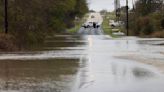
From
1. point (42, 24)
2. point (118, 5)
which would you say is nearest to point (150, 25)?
point (42, 24)

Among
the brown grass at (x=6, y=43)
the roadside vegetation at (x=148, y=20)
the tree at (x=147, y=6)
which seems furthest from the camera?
the tree at (x=147, y=6)

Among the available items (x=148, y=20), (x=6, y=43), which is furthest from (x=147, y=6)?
(x=6, y=43)

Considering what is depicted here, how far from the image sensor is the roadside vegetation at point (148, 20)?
75.1 m

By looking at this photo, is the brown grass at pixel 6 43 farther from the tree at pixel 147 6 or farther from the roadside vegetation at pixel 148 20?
the tree at pixel 147 6

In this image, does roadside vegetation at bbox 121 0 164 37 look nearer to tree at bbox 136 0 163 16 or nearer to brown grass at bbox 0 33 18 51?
tree at bbox 136 0 163 16

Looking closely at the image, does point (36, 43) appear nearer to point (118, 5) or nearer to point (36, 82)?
point (36, 82)

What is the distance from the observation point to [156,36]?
6812 centimetres

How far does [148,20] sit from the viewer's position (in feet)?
250

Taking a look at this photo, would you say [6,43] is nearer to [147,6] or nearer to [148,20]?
[148,20]

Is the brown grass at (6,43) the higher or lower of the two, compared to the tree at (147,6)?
lower

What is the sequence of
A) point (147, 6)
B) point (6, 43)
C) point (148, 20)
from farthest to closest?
point (147, 6), point (148, 20), point (6, 43)

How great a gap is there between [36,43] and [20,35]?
4555mm

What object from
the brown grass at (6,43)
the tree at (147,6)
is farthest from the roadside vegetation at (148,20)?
the brown grass at (6,43)

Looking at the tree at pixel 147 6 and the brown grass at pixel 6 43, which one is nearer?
the brown grass at pixel 6 43
